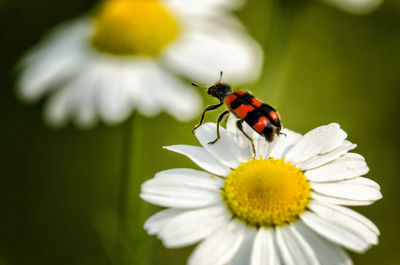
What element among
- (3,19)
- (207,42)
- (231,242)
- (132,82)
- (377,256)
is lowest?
(231,242)

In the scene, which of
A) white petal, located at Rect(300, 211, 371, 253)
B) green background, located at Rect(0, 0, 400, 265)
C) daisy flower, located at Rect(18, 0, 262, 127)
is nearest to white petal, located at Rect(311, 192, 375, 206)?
white petal, located at Rect(300, 211, 371, 253)

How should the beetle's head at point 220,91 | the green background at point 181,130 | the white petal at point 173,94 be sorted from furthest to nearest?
1. the green background at point 181,130
2. the white petal at point 173,94
3. the beetle's head at point 220,91

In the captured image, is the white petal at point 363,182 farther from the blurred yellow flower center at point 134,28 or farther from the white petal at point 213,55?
the blurred yellow flower center at point 134,28

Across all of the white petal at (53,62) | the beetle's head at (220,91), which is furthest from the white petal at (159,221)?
the white petal at (53,62)

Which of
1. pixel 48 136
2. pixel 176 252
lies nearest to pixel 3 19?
pixel 48 136

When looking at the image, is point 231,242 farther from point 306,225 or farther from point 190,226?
point 306,225
